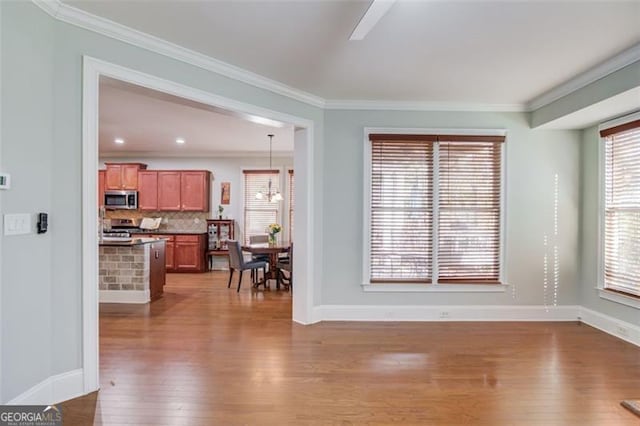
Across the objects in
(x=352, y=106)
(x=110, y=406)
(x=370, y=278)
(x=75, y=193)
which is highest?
(x=352, y=106)

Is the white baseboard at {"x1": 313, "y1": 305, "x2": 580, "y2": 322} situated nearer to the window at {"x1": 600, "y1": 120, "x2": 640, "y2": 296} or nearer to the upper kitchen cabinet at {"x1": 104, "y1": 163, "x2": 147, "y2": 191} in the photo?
the window at {"x1": 600, "y1": 120, "x2": 640, "y2": 296}

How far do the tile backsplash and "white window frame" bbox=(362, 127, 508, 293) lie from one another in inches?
192

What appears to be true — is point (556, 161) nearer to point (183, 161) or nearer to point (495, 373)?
point (495, 373)

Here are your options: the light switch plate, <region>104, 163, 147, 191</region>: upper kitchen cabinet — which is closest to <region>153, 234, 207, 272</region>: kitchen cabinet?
<region>104, 163, 147, 191</region>: upper kitchen cabinet

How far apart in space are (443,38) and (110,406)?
3612 millimetres

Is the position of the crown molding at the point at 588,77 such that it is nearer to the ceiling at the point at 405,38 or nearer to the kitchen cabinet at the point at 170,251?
the ceiling at the point at 405,38

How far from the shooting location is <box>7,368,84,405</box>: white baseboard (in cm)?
212

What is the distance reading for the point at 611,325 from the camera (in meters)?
3.78

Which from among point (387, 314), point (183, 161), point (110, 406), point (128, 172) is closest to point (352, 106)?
point (387, 314)

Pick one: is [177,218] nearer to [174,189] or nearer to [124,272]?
[174,189]

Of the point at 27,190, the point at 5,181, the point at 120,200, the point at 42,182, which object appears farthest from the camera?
the point at 120,200

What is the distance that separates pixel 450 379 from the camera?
272 centimetres

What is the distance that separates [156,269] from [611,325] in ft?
19.8

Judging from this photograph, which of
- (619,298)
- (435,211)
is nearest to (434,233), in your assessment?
(435,211)
